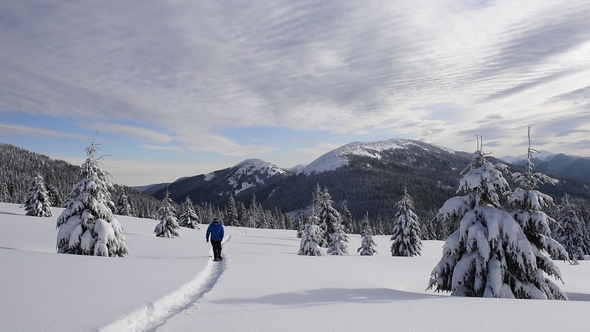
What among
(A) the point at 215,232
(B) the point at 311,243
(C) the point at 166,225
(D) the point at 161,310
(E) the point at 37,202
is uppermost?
(E) the point at 37,202

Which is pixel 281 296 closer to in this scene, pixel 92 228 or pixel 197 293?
pixel 197 293

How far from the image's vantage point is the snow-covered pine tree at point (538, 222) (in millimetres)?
10688

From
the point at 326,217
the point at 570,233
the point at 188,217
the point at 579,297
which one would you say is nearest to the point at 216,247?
the point at 579,297

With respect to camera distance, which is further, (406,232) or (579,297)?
(406,232)

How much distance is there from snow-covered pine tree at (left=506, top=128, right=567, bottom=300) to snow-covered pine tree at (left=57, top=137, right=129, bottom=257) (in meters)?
17.2

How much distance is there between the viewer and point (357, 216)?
165250mm

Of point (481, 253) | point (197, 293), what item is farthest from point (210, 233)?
point (481, 253)

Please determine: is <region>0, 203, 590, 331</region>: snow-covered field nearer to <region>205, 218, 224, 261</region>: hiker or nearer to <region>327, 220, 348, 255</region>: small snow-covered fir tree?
<region>205, 218, 224, 261</region>: hiker

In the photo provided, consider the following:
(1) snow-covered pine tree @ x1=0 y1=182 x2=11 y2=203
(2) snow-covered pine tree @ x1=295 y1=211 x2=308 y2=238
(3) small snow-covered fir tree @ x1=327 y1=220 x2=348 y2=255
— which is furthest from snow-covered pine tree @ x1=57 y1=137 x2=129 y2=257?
(1) snow-covered pine tree @ x1=0 y1=182 x2=11 y2=203

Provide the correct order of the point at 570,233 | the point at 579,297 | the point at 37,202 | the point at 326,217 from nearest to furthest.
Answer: the point at 579,297 < the point at 326,217 < the point at 37,202 < the point at 570,233

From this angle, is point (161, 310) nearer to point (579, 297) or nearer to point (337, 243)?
point (579, 297)

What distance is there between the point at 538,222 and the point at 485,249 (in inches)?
94.1

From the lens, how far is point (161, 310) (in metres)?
6.85

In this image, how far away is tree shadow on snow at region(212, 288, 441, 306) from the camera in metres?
7.52
